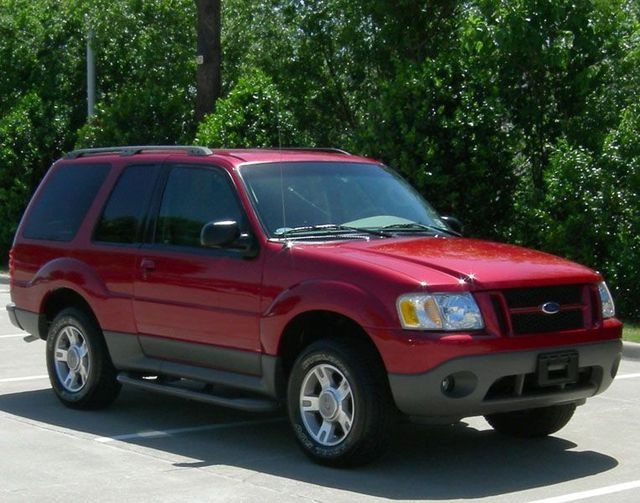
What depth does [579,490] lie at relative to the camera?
23.6 ft

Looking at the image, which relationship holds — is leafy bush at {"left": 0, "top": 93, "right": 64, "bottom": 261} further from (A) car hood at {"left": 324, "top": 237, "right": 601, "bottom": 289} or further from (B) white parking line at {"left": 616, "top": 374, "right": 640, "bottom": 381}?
(A) car hood at {"left": 324, "top": 237, "right": 601, "bottom": 289}

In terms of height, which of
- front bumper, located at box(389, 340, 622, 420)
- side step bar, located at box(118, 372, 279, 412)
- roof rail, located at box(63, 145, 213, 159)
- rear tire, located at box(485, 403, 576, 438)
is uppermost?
roof rail, located at box(63, 145, 213, 159)

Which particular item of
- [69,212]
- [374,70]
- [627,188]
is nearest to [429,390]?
[69,212]

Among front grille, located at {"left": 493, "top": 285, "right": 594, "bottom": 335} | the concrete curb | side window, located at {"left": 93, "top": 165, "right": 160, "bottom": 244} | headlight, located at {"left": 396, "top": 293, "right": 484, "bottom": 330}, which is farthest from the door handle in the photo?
the concrete curb

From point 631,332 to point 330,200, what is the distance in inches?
241

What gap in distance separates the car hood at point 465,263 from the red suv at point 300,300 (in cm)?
2

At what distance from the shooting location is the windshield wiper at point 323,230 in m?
8.22

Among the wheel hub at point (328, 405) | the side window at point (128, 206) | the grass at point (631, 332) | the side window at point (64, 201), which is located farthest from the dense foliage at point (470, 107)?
the wheel hub at point (328, 405)

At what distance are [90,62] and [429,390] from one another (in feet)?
67.2

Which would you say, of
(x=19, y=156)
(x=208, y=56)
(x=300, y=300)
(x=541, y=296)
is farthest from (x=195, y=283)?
(x=19, y=156)

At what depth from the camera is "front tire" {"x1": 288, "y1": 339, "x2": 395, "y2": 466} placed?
7.39m

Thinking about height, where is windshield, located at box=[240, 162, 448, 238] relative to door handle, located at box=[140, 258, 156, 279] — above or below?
above

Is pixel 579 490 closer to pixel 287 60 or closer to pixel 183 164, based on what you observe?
pixel 183 164

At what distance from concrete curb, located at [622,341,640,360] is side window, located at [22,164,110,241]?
5.64 meters
